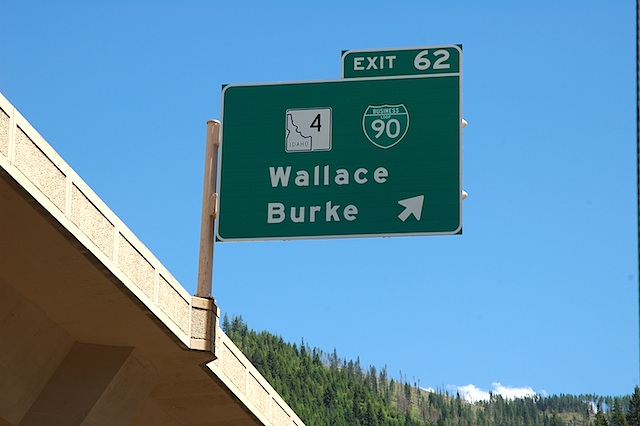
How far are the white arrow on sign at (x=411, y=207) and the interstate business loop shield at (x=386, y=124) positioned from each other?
892 millimetres

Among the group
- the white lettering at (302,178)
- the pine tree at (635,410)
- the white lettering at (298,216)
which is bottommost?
the pine tree at (635,410)

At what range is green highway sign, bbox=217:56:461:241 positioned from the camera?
52.4 feet

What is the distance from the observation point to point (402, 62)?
16.7 m

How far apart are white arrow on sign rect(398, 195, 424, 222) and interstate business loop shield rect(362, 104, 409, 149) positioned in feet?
2.93

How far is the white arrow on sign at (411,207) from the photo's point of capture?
15930mm

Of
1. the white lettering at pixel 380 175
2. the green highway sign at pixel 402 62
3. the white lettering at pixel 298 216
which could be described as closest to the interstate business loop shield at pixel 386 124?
the white lettering at pixel 380 175

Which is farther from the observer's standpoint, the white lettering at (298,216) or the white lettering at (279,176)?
the white lettering at (279,176)

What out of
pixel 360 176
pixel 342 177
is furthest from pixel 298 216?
pixel 360 176

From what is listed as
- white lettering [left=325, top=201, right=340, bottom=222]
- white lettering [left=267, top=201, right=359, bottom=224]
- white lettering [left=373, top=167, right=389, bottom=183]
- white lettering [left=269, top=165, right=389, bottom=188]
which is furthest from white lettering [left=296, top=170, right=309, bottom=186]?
white lettering [left=373, top=167, right=389, bottom=183]

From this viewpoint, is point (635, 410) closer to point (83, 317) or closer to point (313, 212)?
point (83, 317)

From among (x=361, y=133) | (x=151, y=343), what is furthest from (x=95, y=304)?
(x=361, y=133)

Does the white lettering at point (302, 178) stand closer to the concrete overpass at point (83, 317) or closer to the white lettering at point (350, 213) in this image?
the white lettering at point (350, 213)

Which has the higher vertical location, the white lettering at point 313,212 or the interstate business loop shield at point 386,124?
the interstate business loop shield at point 386,124

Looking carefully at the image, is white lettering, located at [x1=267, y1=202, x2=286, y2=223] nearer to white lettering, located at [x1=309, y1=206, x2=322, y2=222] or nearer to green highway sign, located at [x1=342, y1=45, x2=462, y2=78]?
white lettering, located at [x1=309, y1=206, x2=322, y2=222]
